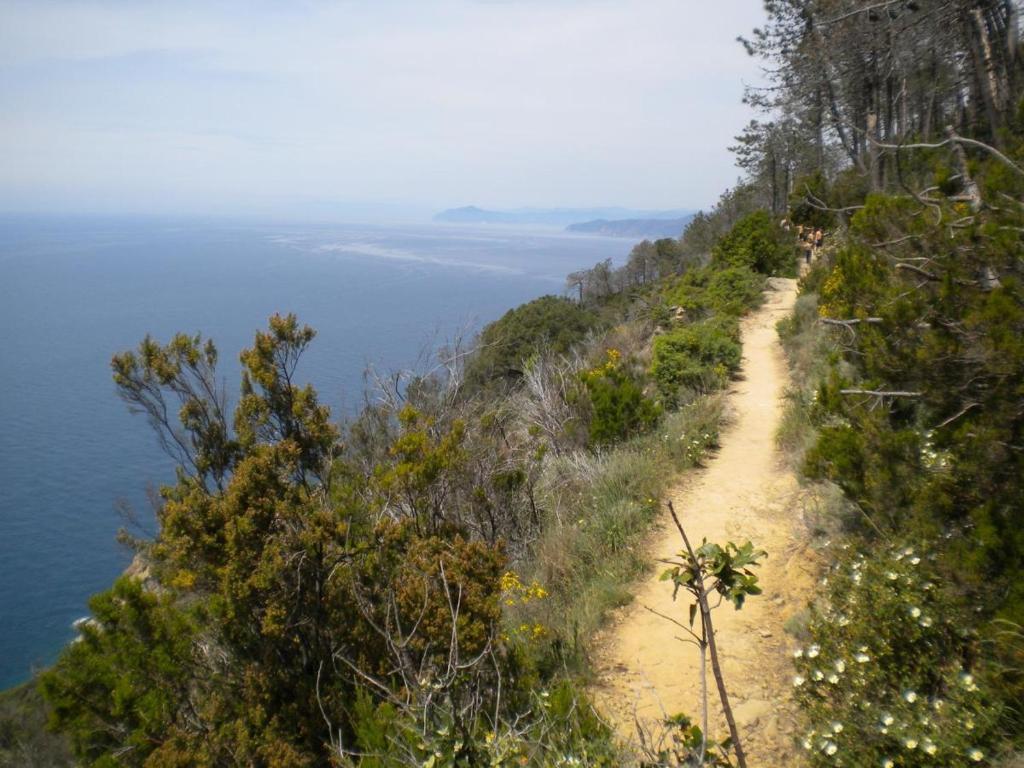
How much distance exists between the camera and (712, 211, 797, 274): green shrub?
18875 mm

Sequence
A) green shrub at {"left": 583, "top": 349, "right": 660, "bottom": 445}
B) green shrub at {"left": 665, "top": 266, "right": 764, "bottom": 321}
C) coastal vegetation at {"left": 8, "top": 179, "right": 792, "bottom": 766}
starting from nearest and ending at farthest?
coastal vegetation at {"left": 8, "top": 179, "right": 792, "bottom": 766}, green shrub at {"left": 583, "top": 349, "right": 660, "bottom": 445}, green shrub at {"left": 665, "top": 266, "right": 764, "bottom": 321}

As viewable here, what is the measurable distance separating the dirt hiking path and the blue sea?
167 inches

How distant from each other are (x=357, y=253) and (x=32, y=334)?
225ft

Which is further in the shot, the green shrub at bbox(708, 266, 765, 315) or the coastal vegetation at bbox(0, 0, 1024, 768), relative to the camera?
the green shrub at bbox(708, 266, 765, 315)

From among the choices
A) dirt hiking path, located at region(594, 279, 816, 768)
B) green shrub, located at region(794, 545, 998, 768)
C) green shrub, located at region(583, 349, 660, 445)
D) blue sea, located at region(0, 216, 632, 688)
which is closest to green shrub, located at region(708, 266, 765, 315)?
blue sea, located at region(0, 216, 632, 688)

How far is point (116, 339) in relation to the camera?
4753 cm

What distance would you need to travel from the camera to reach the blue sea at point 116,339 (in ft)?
66.1

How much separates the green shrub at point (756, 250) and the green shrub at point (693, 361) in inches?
342

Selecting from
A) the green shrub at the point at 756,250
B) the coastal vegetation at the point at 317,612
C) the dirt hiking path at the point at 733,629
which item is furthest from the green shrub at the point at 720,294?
the coastal vegetation at the point at 317,612

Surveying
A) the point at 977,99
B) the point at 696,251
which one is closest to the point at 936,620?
the point at 977,99

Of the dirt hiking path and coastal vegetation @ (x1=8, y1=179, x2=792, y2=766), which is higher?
coastal vegetation @ (x1=8, y1=179, x2=792, y2=766)

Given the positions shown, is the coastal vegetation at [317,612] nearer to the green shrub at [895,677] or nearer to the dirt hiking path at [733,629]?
the dirt hiking path at [733,629]

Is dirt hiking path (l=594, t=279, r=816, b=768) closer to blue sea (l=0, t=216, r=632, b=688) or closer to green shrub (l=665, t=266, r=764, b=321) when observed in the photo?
blue sea (l=0, t=216, r=632, b=688)

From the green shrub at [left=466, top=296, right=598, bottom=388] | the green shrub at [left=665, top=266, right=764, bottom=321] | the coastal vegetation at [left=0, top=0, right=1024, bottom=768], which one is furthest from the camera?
the green shrub at [left=466, top=296, right=598, bottom=388]
